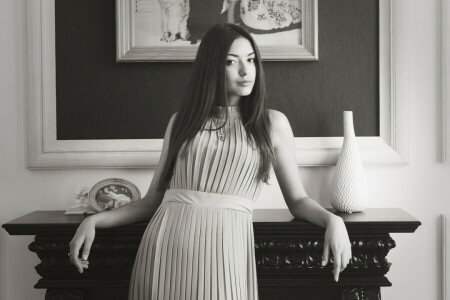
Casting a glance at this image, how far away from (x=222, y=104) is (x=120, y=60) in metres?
0.82

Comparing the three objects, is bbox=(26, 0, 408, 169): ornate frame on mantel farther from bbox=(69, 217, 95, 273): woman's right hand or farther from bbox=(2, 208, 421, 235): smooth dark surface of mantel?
bbox=(69, 217, 95, 273): woman's right hand

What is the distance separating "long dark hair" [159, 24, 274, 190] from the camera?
6.93 ft

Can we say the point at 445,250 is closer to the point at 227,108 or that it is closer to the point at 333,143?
the point at 333,143

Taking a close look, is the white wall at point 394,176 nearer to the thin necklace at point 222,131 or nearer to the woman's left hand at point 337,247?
the thin necklace at point 222,131

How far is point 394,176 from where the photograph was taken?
2.82m

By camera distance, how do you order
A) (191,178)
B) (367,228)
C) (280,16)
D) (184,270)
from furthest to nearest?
(280,16) → (367,228) → (191,178) → (184,270)

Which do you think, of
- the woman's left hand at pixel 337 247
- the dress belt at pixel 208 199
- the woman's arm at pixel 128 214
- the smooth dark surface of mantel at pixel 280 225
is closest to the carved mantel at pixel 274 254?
the smooth dark surface of mantel at pixel 280 225

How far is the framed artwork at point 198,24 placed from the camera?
2.77 metres

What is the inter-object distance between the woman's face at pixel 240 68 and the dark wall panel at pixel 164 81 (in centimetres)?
69

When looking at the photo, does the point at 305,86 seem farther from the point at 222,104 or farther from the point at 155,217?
the point at 155,217

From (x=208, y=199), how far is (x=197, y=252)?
188 millimetres

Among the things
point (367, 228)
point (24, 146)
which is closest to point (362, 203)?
point (367, 228)

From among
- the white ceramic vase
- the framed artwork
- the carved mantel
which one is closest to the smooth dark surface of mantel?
the carved mantel

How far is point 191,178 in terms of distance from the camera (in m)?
2.10
